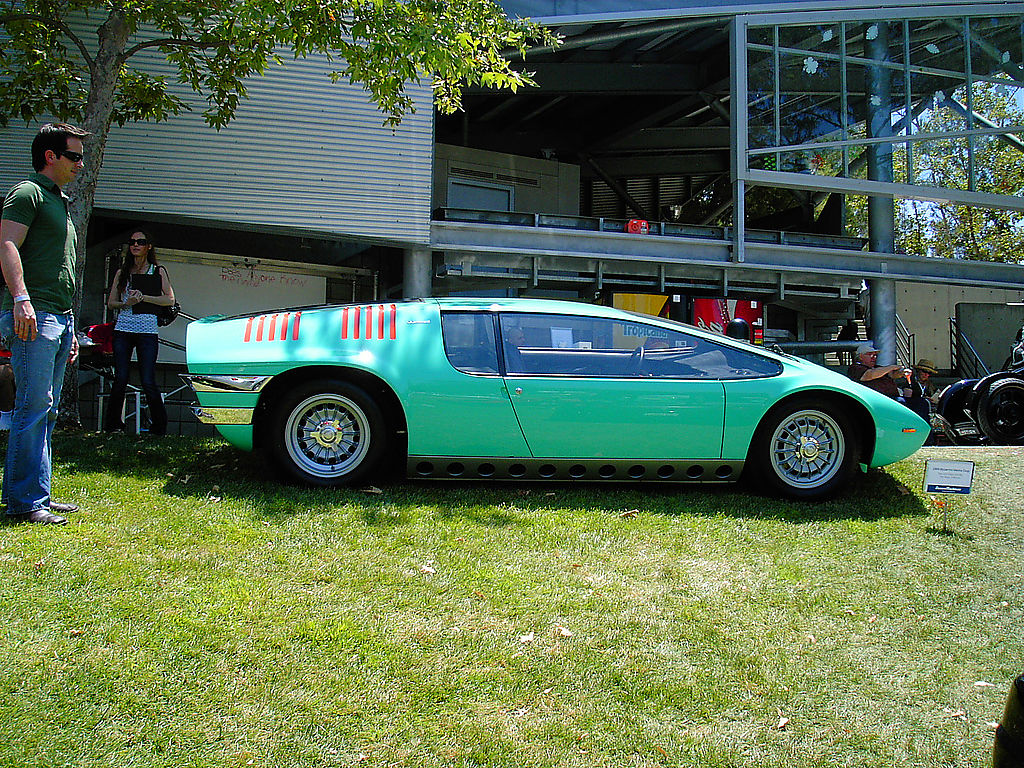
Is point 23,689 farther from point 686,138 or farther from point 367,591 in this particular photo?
point 686,138

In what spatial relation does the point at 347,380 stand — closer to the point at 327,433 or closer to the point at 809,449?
the point at 327,433

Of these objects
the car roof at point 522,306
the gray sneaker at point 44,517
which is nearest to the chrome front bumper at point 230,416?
the gray sneaker at point 44,517

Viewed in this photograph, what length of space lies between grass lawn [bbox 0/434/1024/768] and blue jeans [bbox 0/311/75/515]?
0.21 metres

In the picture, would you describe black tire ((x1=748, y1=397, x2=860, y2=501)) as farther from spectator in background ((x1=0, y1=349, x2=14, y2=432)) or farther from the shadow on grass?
spectator in background ((x1=0, y1=349, x2=14, y2=432))

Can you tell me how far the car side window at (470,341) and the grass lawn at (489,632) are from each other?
33.4 inches

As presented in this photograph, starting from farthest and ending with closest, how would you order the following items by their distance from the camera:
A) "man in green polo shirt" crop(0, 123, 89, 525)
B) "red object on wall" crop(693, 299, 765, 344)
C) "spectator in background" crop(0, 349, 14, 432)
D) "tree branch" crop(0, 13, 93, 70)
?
"red object on wall" crop(693, 299, 765, 344) < "tree branch" crop(0, 13, 93, 70) < "spectator in background" crop(0, 349, 14, 432) < "man in green polo shirt" crop(0, 123, 89, 525)

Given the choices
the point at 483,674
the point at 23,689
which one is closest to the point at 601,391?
the point at 483,674

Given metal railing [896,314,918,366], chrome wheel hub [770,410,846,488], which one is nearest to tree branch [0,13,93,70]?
chrome wheel hub [770,410,846,488]

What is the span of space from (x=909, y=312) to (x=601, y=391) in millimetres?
14702

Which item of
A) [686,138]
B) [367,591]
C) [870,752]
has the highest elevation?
[686,138]

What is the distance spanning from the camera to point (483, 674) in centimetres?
286

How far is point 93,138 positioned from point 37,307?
12.9ft

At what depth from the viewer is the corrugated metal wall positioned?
9.88 metres

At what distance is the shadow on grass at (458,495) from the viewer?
15.5 feet
